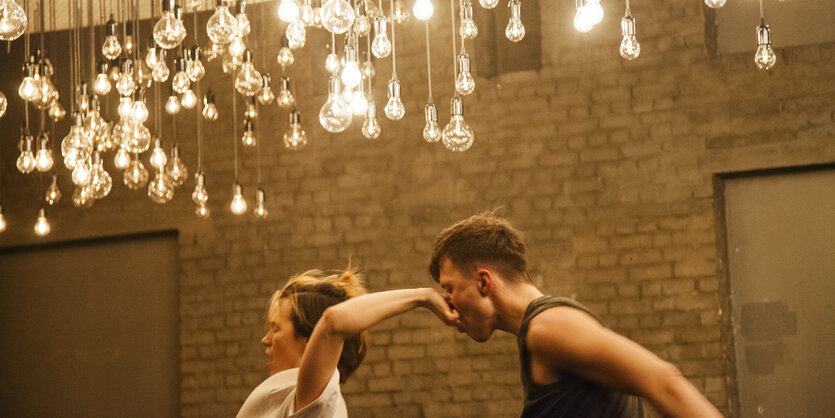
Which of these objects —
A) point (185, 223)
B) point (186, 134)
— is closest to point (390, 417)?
point (185, 223)

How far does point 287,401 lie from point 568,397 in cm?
95

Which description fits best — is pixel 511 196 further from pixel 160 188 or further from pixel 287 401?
pixel 287 401

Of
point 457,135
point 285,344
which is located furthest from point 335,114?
point 285,344

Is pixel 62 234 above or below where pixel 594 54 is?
below

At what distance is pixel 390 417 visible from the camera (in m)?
7.41

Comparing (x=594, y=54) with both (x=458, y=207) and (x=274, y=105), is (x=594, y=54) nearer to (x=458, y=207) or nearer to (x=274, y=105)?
(x=458, y=207)

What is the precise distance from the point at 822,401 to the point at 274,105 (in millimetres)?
4364

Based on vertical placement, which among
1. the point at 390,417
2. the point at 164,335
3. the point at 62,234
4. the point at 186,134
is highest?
the point at 186,134

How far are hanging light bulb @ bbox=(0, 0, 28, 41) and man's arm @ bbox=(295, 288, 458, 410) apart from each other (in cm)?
161

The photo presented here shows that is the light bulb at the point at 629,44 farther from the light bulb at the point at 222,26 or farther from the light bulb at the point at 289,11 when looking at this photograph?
the light bulb at the point at 222,26

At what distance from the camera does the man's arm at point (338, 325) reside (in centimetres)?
251

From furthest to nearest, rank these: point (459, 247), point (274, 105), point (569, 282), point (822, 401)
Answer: point (274, 105)
point (569, 282)
point (822, 401)
point (459, 247)

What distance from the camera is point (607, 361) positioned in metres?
1.86

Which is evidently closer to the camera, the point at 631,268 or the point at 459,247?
the point at 459,247
